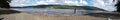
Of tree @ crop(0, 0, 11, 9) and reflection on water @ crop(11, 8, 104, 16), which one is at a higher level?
tree @ crop(0, 0, 11, 9)

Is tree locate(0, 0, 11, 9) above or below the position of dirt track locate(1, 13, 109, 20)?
above

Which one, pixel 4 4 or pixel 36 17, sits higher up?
pixel 4 4

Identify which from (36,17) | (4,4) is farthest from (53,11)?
(4,4)

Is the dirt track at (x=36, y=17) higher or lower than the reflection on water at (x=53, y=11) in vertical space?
lower

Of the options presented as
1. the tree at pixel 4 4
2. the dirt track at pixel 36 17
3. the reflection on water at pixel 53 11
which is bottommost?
the dirt track at pixel 36 17

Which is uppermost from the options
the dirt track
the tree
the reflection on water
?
the tree

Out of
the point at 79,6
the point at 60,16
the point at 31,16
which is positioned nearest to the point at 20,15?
the point at 31,16

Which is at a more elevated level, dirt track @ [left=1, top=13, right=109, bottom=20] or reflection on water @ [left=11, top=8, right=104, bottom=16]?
reflection on water @ [left=11, top=8, right=104, bottom=16]

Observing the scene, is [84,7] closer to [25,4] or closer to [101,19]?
[101,19]

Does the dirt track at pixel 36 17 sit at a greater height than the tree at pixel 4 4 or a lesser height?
lesser

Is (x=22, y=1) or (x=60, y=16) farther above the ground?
(x=22, y=1)

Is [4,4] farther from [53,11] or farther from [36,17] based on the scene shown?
[53,11]
